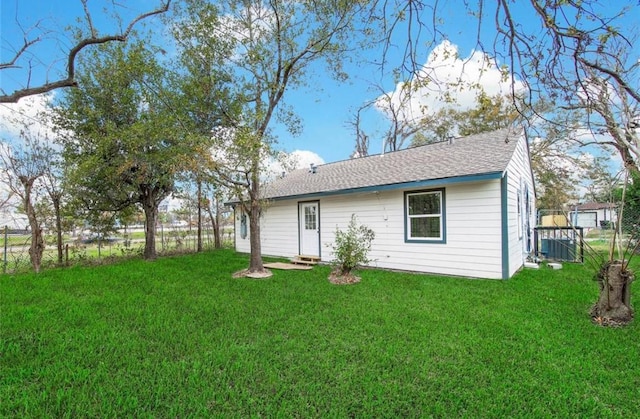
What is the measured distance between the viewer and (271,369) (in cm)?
303

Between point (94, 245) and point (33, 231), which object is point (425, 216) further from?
point (94, 245)

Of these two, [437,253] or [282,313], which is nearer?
[282,313]

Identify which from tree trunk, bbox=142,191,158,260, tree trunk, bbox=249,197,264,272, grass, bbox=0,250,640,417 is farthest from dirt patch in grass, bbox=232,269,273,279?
tree trunk, bbox=142,191,158,260

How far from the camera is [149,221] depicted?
11.2 metres

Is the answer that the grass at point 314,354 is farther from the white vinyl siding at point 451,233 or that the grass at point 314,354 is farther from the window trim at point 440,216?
the window trim at point 440,216

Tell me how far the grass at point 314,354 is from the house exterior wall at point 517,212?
1498 mm

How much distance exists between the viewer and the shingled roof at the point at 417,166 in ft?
24.0

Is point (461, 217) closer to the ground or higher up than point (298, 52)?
closer to the ground

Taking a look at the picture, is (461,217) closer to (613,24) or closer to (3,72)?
(613,24)

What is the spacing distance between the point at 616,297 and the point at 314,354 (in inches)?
166

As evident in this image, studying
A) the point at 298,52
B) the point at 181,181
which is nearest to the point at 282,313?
the point at 298,52

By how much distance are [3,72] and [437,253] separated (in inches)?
318

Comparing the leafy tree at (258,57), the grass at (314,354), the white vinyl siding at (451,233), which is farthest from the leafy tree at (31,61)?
the white vinyl siding at (451,233)

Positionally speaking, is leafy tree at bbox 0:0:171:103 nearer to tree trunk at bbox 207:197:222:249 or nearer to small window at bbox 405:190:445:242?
small window at bbox 405:190:445:242
